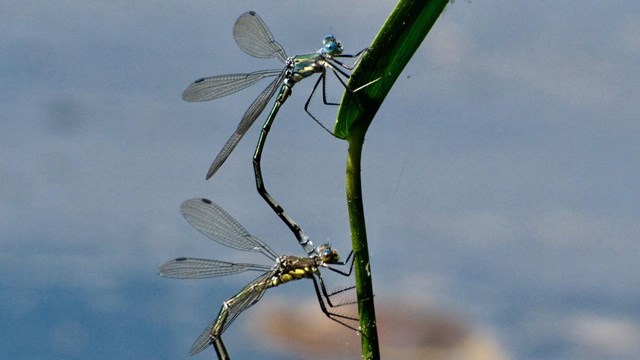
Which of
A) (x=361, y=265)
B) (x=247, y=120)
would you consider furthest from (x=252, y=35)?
(x=361, y=265)

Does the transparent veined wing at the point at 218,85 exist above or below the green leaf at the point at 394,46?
above

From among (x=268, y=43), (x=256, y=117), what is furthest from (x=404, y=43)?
(x=268, y=43)

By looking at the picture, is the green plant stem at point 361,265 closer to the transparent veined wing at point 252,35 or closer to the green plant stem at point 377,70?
the green plant stem at point 377,70

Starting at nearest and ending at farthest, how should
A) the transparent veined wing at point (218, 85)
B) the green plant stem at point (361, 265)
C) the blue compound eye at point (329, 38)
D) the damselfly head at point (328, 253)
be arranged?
the green plant stem at point (361, 265), the damselfly head at point (328, 253), the blue compound eye at point (329, 38), the transparent veined wing at point (218, 85)

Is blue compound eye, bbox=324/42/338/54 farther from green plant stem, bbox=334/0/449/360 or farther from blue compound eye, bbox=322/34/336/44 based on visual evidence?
green plant stem, bbox=334/0/449/360

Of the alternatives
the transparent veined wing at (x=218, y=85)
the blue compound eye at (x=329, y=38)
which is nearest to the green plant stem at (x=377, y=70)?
the blue compound eye at (x=329, y=38)

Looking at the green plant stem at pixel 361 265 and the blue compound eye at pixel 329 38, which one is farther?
the blue compound eye at pixel 329 38

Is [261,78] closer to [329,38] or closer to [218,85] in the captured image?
[218,85]
